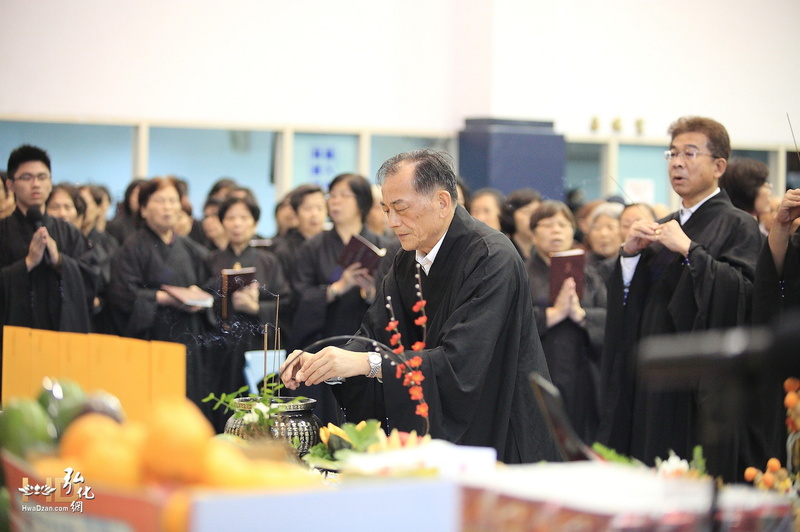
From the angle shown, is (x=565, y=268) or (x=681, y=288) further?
(x=565, y=268)

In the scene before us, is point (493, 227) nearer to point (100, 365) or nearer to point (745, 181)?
point (745, 181)

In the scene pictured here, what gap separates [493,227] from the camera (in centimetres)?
513

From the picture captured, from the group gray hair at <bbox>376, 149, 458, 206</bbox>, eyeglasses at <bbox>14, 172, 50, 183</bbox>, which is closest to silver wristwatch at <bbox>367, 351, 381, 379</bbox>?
gray hair at <bbox>376, 149, 458, 206</bbox>

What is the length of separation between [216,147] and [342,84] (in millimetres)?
1381

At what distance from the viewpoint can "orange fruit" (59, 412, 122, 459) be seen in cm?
138

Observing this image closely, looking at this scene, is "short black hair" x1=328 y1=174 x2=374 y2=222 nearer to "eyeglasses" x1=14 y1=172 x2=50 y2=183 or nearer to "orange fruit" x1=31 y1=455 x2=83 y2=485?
"eyeglasses" x1=14 y1=172 x2=50 y2=183

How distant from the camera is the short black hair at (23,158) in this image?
5.33 m

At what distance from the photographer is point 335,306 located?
598cm

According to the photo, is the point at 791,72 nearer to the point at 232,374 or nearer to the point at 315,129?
the point at 315,129

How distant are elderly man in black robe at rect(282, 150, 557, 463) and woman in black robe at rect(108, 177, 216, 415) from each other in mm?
2610

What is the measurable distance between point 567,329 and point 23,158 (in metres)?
3.25

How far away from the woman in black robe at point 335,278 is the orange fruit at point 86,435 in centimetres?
426

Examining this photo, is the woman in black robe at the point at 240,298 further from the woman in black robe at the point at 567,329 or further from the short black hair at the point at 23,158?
the woman in black robe at the point at 567,329

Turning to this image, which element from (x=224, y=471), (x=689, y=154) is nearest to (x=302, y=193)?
(x=689, y=154)
